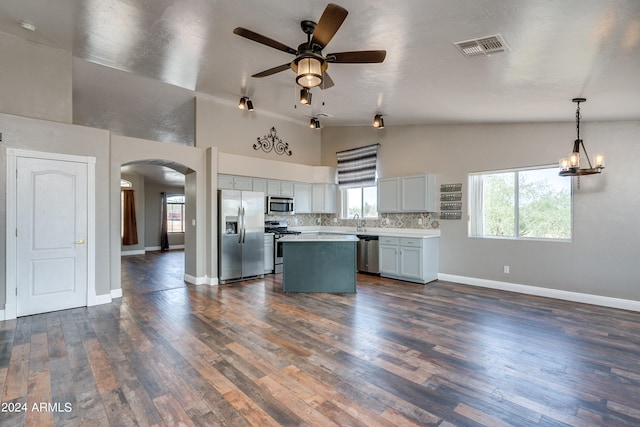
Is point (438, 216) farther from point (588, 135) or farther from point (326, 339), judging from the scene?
point (326, 339)

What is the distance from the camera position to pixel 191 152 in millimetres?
5656

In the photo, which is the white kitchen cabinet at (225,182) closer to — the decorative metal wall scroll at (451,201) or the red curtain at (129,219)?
the decorative metal wall scroll at (451,201)

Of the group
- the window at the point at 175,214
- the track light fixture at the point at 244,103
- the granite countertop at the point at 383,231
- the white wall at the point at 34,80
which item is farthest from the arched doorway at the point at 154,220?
the white wall at the point at 34,80

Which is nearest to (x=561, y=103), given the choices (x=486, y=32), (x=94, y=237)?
(x=486, y=32)

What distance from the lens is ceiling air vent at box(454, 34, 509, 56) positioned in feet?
8.90

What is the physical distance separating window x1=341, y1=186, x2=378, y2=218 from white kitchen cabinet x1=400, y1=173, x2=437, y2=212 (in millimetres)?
852

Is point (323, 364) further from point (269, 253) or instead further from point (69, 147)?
point (69, 147)

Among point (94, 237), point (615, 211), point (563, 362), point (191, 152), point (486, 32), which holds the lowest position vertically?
point (563, 362)

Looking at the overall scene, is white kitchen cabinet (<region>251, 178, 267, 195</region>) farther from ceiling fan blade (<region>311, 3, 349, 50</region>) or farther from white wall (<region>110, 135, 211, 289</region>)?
ceiling fan blade (<region>311, 3, 349, 50</region>)

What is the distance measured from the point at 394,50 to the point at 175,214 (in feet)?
37.6

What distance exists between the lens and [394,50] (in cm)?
317

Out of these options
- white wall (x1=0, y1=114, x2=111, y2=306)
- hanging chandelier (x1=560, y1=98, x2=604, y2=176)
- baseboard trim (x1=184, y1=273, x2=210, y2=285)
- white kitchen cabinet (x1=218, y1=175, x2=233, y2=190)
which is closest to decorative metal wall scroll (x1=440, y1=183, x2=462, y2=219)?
hanging chandelier (x1=560, y1=98, x2=604, y2=176)

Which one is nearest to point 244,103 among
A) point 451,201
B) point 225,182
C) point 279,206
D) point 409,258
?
point 225,182

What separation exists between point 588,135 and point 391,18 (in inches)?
149
